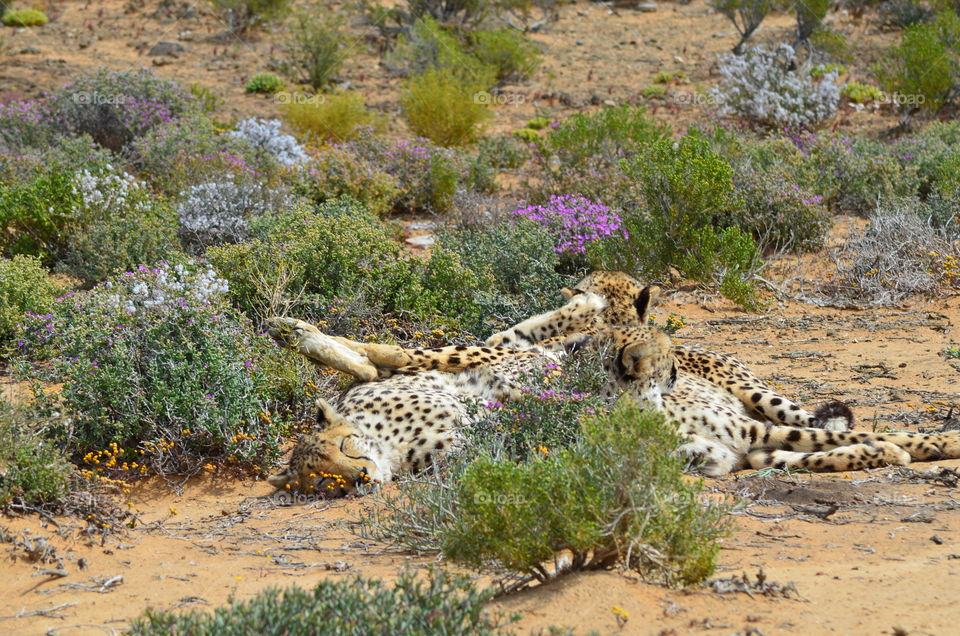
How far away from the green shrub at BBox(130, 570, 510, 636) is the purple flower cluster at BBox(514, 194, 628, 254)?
605 cm

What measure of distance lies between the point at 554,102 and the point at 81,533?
1482cm

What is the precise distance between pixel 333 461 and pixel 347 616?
2.13m

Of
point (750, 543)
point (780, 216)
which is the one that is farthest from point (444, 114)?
point (750, 543)

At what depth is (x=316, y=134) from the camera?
48.5 ft

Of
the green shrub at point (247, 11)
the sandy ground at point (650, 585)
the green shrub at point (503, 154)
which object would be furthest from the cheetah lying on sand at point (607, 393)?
the green shrub at point (247, 11)

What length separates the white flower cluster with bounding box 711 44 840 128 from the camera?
14.9 meters

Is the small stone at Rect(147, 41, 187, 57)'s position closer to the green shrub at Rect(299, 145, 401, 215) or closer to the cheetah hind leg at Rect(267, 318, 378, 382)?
the green shrub at Rect(299, 145, 401, 215)

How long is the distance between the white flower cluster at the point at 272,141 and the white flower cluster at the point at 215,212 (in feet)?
7.48

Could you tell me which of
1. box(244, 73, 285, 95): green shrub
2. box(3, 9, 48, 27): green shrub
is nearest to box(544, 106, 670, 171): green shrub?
Answer: box(244, 73, 285, 95): green shrub

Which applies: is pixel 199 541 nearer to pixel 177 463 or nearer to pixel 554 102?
pixel 177 463

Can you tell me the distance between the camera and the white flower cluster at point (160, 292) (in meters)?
6.33

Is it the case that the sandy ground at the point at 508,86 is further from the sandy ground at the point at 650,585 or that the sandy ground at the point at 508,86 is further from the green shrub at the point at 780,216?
the sandy ground at the point at 650,585

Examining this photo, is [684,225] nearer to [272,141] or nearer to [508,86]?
[272,141]

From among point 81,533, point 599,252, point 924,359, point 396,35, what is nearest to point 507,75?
point 396,35
